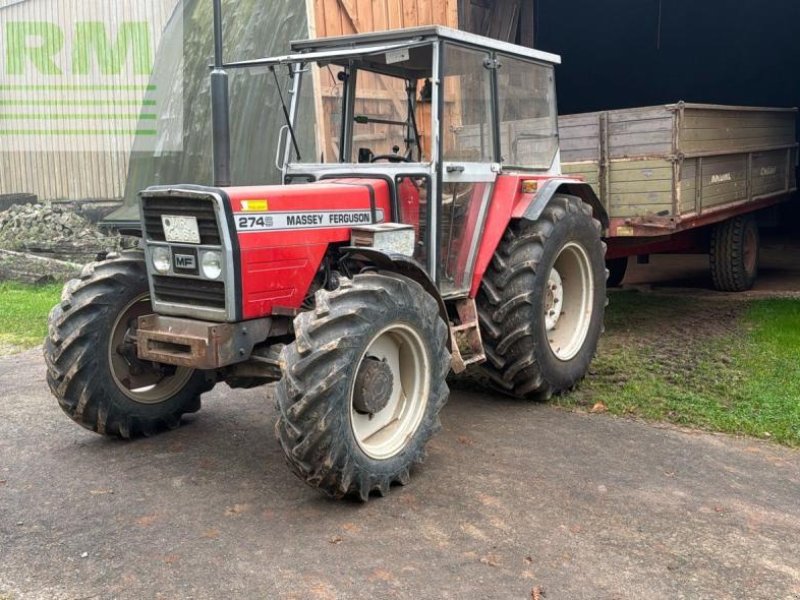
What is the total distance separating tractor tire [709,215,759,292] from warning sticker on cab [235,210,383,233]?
5974 millimetres

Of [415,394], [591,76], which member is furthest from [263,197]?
[591,76]

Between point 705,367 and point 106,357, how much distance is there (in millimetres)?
4272

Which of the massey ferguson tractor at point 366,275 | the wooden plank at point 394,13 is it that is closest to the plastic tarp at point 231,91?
the wooden plank at point 394,13

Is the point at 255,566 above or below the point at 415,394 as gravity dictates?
below

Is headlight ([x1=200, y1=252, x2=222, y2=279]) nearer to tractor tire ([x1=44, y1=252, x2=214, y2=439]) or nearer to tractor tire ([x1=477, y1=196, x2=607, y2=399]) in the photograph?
tractor tire ([x1=44, y1=252, x2=214, y2=439])

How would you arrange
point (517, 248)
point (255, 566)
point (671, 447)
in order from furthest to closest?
point (517, 248) < point (671, 447) < point (255, 566)

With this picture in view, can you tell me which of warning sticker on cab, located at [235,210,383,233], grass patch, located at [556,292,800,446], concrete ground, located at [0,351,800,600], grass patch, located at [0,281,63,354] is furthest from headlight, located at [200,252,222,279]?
grass patch, located at [0,281,63,354]

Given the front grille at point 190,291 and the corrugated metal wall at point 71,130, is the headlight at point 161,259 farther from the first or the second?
the corrugated metal wall at point 71,130

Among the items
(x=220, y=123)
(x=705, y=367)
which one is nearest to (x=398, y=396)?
(x=705, y=367)

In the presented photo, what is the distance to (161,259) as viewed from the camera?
4355 millimetres

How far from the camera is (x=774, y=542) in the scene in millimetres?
3615

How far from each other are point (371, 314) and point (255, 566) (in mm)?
1211

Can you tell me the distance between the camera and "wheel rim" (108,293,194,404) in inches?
184

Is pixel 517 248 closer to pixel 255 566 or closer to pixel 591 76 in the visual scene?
pixel 255 566
